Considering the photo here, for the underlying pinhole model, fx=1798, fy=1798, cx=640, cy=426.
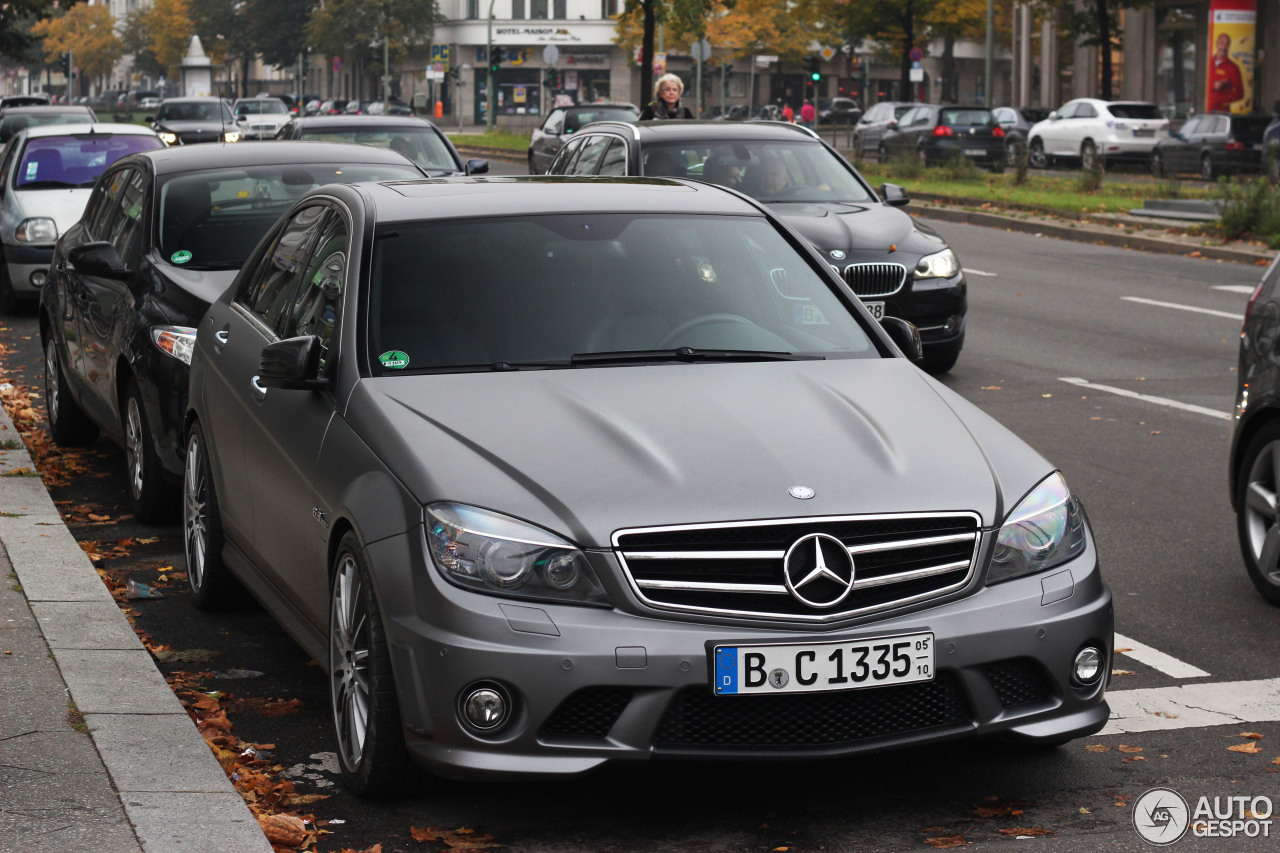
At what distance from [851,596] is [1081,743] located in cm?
120

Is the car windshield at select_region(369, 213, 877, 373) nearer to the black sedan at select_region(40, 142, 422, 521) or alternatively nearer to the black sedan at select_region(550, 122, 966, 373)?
the black sedan at select_region(40, 142, 422, 521)

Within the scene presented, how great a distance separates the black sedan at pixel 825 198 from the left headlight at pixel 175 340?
5.53 meters

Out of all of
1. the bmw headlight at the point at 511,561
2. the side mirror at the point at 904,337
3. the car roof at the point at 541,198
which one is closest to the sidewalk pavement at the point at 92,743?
the bmw headlight at the point at 511,561

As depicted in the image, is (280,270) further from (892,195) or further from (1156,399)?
(892,195)

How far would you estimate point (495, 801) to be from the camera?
4.48 m

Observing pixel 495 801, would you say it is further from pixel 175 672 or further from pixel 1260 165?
pixel 1260 165

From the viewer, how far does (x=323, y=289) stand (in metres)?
5.45

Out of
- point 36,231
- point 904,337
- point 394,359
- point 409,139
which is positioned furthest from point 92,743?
point 409,139

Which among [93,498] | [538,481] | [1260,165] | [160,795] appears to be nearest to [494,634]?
[538,481]

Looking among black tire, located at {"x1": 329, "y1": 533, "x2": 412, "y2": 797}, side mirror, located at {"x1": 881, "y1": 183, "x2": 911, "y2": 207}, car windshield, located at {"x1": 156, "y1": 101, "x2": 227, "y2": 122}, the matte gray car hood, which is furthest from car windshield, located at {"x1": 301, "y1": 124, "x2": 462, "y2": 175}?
car windshield, located at {"x1": 156, "y1": 101, "x2": 227, "y2": 122}

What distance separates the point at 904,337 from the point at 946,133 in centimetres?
3867

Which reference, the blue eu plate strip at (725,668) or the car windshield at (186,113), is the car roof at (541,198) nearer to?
the blue eu plate strip at (725,668)

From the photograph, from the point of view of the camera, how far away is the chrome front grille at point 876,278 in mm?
12188

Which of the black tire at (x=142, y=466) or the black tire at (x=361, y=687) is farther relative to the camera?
the black tire at (x=142, y=466)
